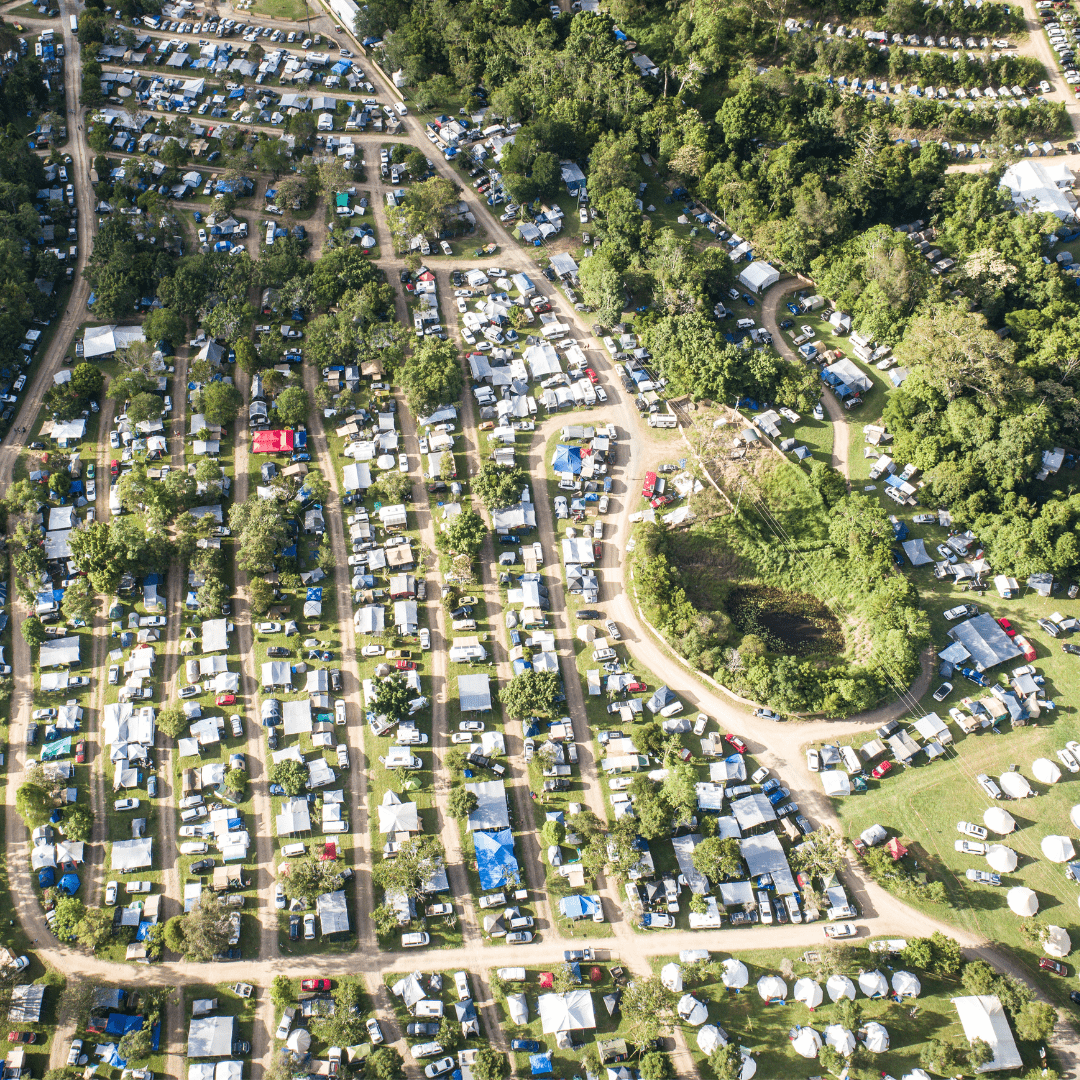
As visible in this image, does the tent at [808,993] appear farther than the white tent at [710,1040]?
Yes

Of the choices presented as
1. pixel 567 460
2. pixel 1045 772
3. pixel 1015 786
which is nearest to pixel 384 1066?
pixel 567 460

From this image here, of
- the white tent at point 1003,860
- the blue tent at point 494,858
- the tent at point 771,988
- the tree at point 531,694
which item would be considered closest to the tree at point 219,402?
the tree at point 531,694

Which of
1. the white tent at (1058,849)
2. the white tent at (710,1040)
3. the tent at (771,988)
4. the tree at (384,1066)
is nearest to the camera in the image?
the tree at (384,1066)

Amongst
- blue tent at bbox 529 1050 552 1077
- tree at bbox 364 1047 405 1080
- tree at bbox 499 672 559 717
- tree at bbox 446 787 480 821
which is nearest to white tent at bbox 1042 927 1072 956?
blue tent at bbox 529 1050 552 1077

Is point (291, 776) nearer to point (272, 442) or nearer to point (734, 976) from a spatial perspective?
point (272, 442)

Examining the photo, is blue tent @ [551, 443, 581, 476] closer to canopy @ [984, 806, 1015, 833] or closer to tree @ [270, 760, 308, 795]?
tree @ [270, 760, 308, 795]

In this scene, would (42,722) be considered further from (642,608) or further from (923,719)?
(923,719)

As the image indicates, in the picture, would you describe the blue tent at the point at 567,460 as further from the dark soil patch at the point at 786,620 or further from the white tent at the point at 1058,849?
the white tent at the point at 1058,849
